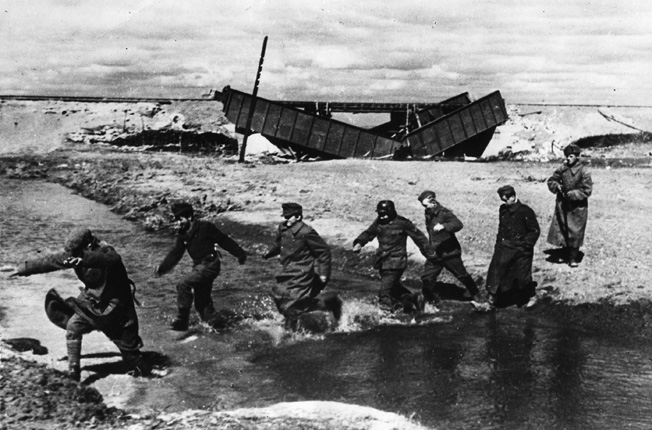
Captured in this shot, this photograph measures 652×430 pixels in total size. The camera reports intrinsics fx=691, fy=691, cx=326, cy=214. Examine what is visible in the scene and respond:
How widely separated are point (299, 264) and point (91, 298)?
8.26ft

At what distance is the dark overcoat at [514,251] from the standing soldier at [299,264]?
2592mm

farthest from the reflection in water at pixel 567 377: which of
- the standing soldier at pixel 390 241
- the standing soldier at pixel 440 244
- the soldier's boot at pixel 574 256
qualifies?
the soldier's boot at pixel 574 256

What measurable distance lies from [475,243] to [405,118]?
18667mm

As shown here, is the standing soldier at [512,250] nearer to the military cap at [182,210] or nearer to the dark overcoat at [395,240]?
the dark overcoat at [395,240]

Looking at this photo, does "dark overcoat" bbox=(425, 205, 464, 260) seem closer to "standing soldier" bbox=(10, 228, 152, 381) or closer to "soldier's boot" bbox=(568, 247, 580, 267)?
"soldier's boot" bbox=(568, 247, 580, 267)

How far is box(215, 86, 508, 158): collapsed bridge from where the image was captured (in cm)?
2531

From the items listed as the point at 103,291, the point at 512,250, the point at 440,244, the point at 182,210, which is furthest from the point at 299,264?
the point at 512,250

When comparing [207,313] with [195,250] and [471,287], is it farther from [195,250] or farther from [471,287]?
[471,287]

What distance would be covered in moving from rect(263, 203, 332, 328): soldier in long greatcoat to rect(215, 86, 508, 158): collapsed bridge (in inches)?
677

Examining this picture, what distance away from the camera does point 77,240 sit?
624 centimetres

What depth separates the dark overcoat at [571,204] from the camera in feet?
35.0

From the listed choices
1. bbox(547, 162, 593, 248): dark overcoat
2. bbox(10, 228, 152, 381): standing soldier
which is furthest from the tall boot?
bbox(10, 228, 152, 381): standing soldier

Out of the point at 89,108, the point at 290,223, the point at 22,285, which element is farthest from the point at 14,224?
the point at 89,108

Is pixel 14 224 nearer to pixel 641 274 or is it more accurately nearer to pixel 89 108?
pixel 641 274
